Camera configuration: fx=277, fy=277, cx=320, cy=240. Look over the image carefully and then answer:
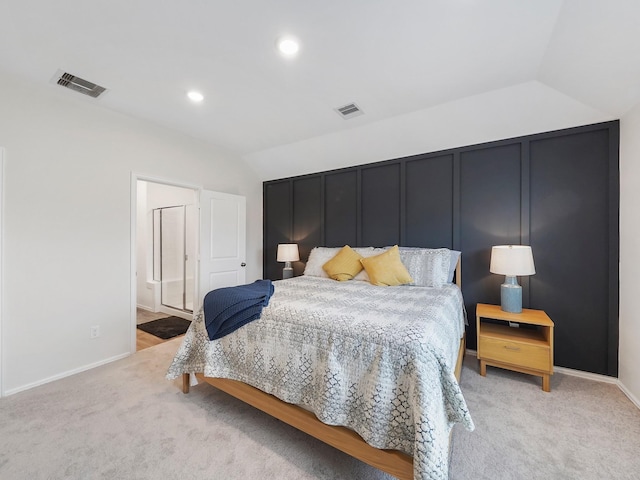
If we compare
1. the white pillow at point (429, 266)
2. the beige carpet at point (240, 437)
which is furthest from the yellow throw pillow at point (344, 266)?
the beige carpet at point (240, 437)

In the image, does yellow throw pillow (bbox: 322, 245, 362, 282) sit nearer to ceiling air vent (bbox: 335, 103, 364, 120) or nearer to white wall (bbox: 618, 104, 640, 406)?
ceiling air vent (bbox: 335, 103, 364, 120)

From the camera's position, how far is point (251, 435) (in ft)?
5.63

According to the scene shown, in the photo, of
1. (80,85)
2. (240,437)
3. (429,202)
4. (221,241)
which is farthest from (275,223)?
(240,437)

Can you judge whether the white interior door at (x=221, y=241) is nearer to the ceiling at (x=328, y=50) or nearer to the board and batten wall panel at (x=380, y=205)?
the ceiling at (x=328, y=50)

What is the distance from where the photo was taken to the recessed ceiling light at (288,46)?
1836mm

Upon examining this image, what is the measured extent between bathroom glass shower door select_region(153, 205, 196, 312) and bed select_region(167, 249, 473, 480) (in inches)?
112

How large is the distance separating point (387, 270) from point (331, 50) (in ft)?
6.42

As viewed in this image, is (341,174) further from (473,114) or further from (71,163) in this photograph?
(71,163)

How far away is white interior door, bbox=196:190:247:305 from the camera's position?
364 centimetres

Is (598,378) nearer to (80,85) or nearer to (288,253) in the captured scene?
(288,253)

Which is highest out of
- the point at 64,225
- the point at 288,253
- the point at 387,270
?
the point at 64,225

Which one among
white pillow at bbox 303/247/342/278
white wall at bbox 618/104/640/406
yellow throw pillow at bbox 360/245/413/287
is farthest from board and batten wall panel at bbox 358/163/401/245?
white wall at bbox 618/104/640/406

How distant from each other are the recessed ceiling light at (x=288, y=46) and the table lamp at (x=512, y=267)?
2.33m

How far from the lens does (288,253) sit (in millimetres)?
4055
